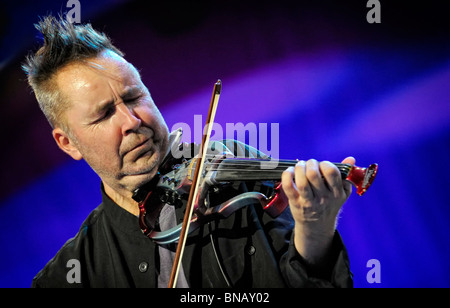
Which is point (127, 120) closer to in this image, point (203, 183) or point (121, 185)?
point (121, 185)

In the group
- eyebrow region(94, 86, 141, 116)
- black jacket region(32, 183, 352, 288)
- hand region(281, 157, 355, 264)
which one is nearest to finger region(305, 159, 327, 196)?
hand region(281, 157, 355, 264)

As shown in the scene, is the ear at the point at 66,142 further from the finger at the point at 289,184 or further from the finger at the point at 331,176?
the finger at the point at 331,176

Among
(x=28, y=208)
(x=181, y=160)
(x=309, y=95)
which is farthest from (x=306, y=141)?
(x=28, y=208)

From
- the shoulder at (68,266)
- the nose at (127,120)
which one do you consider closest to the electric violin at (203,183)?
the nose at (127,120)

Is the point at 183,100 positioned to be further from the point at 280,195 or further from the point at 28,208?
the point at 280,195

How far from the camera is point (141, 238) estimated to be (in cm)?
169

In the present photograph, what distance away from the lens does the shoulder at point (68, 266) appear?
1697 mm

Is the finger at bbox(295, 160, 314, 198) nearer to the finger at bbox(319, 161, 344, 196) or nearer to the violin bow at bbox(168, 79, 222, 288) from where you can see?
the finger at bbox(319, 161, 344, 196)

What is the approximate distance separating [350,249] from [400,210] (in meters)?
0.39

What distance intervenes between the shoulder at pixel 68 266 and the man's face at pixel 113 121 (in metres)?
0.35

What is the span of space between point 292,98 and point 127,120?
49.5 inches

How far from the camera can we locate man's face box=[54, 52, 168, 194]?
1.62 metres

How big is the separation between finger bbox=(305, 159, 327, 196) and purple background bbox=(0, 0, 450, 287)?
1.32 m
